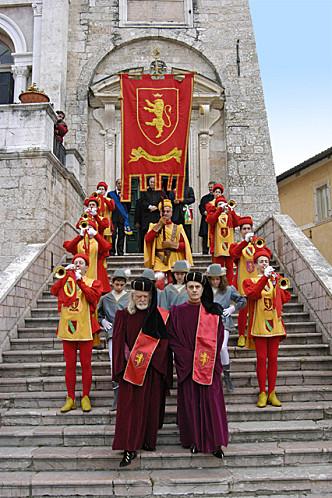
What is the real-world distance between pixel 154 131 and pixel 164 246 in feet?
10.2

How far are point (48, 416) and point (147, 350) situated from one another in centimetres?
172

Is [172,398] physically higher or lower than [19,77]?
lower

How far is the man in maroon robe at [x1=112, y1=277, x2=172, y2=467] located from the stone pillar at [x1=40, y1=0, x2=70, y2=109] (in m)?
10.5

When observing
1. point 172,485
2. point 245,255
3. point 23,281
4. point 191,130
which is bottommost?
point 172,485

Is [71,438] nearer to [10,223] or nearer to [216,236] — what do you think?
[216,236]

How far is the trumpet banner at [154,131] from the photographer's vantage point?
9.76 m

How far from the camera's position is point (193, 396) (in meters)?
4.68

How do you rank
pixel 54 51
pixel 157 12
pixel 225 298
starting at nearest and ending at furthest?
1. pixel 225 298
2. pixel 54 51
3. pixel 157 12

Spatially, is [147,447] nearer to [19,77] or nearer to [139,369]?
[139,369]

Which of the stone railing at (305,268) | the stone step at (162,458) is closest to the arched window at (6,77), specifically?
the stone railing at (305,268)

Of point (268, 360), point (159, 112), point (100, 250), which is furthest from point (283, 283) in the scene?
point (159, 112)

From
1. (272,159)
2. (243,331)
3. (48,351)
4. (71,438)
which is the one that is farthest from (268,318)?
(272,159)

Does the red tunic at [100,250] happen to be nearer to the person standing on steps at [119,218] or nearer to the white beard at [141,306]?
the person standing on steps at [119,218]

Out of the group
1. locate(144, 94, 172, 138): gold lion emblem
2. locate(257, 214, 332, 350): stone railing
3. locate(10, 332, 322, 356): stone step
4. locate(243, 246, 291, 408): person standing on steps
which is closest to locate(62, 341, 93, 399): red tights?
locate(10, 332, 322, 356): stone step
